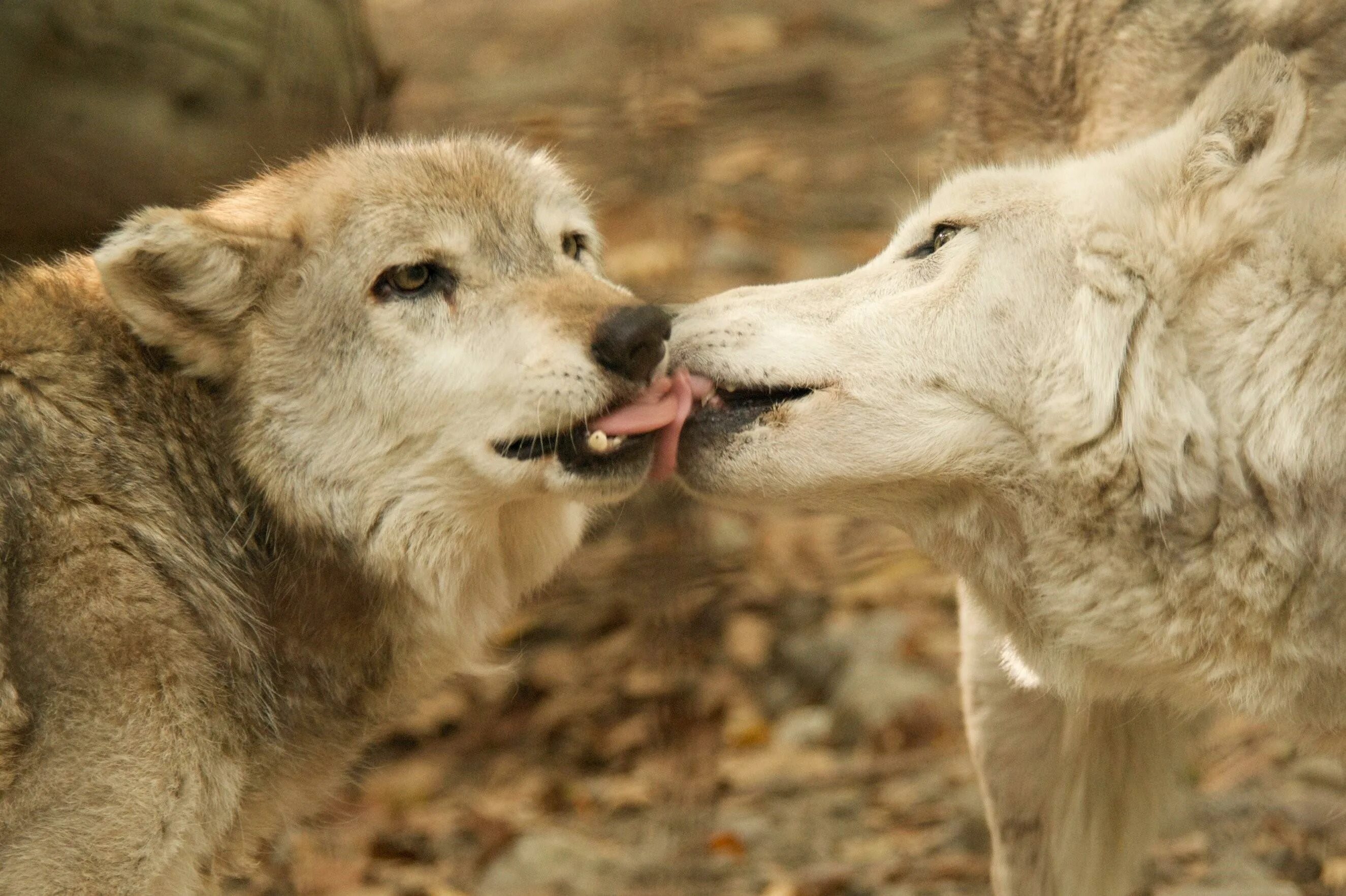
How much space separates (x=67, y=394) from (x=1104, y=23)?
373cm

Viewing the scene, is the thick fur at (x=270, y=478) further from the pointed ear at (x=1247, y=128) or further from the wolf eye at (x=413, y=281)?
the pointed ear at (x=1247, y=128)

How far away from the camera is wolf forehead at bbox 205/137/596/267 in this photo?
420 cm

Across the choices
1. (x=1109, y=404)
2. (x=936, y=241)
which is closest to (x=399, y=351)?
(x=936, y=241)

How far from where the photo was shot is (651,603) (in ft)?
19.5

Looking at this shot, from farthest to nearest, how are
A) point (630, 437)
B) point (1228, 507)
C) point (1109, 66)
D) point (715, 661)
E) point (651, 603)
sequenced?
1. point (715, 661)
2. point (651, 603)
3. point (1109, 66)
4. point (630, 437)
5. point (1228, 507)

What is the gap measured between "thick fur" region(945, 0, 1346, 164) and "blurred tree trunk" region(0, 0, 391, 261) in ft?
7.98

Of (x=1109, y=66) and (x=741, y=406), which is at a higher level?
(x=1109, y=66)

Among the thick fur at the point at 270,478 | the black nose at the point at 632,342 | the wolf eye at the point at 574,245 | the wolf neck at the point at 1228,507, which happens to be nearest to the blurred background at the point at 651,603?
Result: the wolf neck at the point at 1228,507

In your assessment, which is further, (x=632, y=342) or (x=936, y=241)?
(x=936, y=241)

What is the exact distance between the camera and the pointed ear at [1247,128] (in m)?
3.56

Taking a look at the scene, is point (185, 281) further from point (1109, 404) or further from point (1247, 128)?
point (1247, 128)

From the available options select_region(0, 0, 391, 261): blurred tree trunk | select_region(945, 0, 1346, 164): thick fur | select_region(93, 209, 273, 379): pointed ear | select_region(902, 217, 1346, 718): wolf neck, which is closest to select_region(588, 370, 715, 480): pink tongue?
select_region(902, 217, 1346, 718): wolf neck

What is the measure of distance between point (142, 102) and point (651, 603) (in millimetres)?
2794

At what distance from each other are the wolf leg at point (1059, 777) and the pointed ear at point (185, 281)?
2298mm
